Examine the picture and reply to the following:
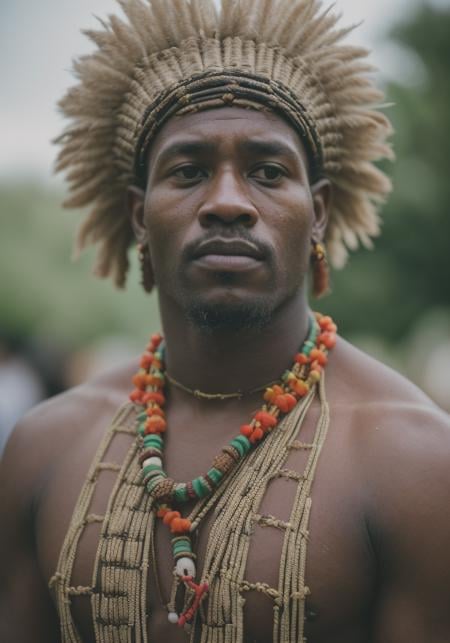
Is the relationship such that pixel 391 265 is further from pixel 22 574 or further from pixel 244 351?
pixel 22 574

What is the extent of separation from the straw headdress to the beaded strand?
71cm

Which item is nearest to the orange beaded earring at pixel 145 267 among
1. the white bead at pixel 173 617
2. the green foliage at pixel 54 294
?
the white bead at pixel 173 617

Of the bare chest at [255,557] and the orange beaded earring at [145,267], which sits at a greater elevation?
the orange beaded earring at [145,267]

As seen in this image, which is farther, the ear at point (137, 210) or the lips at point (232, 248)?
the ear at point (137, 210)

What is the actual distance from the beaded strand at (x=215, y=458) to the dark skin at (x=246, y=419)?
0.19 ft

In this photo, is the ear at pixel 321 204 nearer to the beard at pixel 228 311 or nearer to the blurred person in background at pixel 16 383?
the beard at pixel 228 311

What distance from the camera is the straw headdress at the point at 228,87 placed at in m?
3.11

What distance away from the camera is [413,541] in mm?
2518

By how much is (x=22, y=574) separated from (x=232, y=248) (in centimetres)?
153

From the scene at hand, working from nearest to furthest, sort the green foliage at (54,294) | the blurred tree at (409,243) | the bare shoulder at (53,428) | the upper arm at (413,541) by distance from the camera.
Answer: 1. the upper arm at (413,541)
2. the bare shoulder at (53,428)
3. the blurred tree at (409,243)
4. the green foliage at (54,294)

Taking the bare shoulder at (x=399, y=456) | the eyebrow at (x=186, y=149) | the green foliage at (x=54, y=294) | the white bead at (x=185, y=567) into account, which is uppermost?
the eyebrow at (x=186, y=149)

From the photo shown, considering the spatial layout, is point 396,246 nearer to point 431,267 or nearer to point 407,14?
point 431,267

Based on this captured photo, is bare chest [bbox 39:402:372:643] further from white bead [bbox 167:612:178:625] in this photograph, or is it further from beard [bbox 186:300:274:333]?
beard [bbox 186:300:274:333]

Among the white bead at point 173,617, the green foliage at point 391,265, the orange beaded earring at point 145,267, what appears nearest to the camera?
→ the white bead at point 173,617
